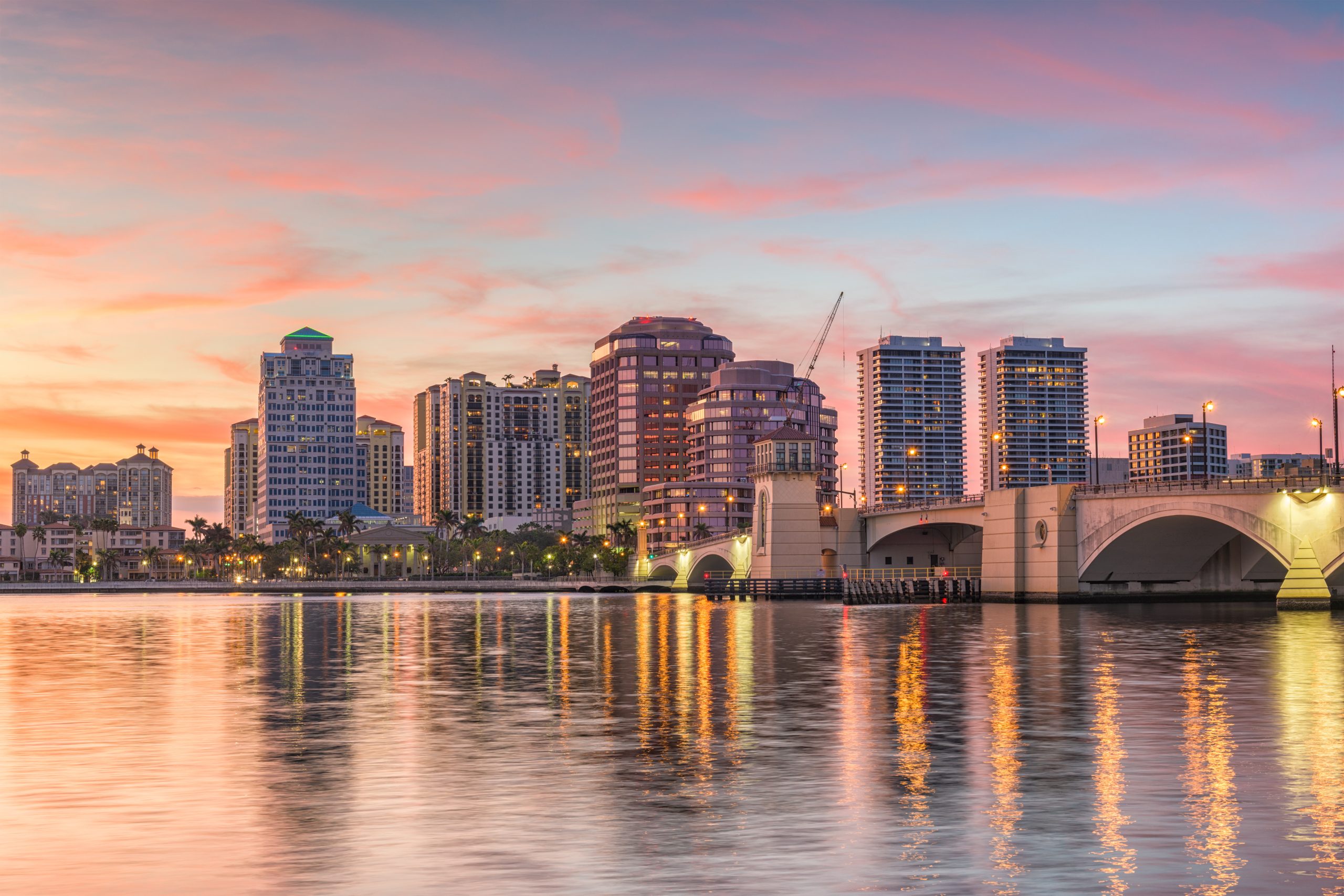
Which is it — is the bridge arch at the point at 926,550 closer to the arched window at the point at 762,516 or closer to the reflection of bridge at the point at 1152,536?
the reflection of bridge at the point at 1152,536

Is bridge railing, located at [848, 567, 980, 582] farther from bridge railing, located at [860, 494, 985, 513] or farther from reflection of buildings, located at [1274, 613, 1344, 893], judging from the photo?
reflection of buildings, located at [1274, 613, 1344, 893]

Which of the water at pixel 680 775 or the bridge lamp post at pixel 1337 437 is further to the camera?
the bridge lamp post at pixel 1337 437

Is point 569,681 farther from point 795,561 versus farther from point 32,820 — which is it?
point 795,561

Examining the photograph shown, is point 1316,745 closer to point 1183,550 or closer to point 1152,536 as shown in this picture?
point 1152,536

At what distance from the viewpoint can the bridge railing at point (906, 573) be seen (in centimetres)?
16050

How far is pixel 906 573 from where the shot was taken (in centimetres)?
16875

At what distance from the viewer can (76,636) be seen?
303 feet

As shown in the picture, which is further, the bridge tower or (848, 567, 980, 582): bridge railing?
the bridge tower

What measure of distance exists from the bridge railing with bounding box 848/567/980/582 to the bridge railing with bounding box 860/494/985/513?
6911mm

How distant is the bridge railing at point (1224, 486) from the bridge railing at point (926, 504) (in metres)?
19.4

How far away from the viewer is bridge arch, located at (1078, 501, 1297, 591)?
4272 inches

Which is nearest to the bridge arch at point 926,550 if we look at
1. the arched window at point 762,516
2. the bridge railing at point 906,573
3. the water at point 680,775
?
the bridge railing at point 906,573

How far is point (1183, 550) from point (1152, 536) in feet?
24.1

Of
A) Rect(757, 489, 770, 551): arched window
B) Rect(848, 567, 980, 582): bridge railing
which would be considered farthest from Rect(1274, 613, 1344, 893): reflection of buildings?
Rect(757, 489, 770, 551): arched window
